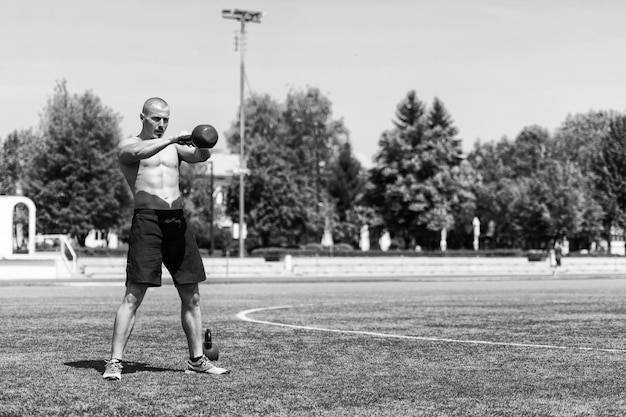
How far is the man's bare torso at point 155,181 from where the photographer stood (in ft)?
28.3

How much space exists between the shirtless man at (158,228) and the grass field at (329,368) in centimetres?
40

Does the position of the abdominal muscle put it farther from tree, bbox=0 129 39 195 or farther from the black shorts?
tree, bbox=0 129 39 195

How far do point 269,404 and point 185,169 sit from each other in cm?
9090

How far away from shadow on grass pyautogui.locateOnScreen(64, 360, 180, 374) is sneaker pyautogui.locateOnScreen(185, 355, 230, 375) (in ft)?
0.88

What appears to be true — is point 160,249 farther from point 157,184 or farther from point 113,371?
point 113,371

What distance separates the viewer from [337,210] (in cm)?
10844

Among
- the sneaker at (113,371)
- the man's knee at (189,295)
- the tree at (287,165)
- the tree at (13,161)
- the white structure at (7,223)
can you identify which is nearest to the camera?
the sneaker at (113,371)

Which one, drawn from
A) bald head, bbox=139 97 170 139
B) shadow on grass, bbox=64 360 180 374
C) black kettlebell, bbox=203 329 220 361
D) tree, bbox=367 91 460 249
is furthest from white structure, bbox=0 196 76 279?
tree, bbox=367 91 460 249

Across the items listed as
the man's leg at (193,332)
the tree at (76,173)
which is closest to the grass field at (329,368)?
the man's leg at (193,332)

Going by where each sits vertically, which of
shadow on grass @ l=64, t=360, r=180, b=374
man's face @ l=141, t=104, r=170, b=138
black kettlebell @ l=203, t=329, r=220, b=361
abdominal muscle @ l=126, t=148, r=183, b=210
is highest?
man's face @ l=141, t=104, r=170, b=138

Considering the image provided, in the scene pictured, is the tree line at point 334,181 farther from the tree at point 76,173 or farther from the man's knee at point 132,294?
the man's knee at point 132,294

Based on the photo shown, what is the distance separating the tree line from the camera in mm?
70625

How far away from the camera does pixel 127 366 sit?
9.04 m

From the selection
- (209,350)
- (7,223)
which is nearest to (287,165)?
(7,223)
